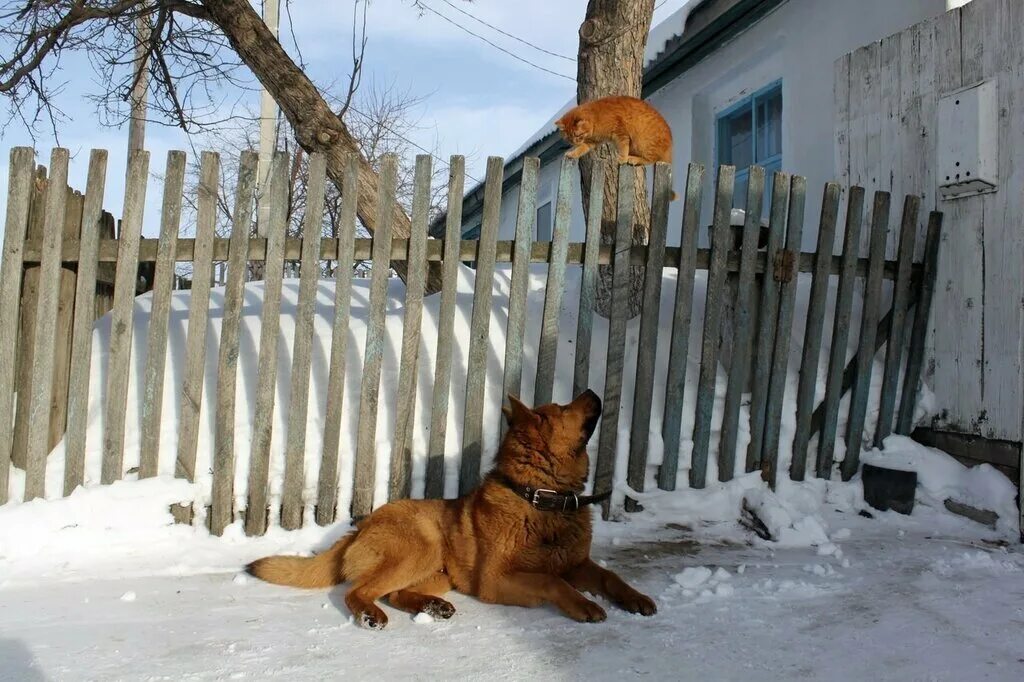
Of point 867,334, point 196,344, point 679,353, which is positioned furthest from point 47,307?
point 867,334

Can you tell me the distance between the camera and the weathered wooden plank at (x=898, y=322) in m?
4.96

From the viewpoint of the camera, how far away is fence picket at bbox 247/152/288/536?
4008mm

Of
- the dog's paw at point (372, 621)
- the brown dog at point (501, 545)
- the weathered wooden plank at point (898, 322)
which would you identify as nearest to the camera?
the dog's paw at point (372, 621)

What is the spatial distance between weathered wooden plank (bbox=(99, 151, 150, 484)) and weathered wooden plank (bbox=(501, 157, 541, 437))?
1.98 metres

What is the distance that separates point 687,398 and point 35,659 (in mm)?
3560

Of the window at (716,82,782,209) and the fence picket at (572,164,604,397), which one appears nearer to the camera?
the fence picket at (572,164,604,397)

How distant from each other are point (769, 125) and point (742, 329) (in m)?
4.53

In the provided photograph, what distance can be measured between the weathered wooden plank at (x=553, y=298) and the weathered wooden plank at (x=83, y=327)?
2.36m

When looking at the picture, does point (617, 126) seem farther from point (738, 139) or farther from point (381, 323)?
point (738, 139)

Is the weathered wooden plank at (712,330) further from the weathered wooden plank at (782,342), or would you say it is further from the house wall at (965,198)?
the house wall at (965,198)

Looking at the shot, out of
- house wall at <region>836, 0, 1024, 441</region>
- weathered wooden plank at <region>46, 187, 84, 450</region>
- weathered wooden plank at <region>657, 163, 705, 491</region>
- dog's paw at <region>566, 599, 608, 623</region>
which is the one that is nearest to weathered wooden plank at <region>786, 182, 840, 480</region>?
weathered wooden plank at <region>657, 163, 705, 491</region>

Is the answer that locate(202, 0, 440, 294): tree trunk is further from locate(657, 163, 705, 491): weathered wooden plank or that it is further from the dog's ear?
the dog's ear

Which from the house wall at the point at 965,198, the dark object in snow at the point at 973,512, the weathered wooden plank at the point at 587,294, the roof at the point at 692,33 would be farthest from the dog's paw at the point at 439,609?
the roof at the point at 692,33

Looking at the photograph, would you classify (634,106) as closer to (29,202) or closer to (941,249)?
(941,249)
